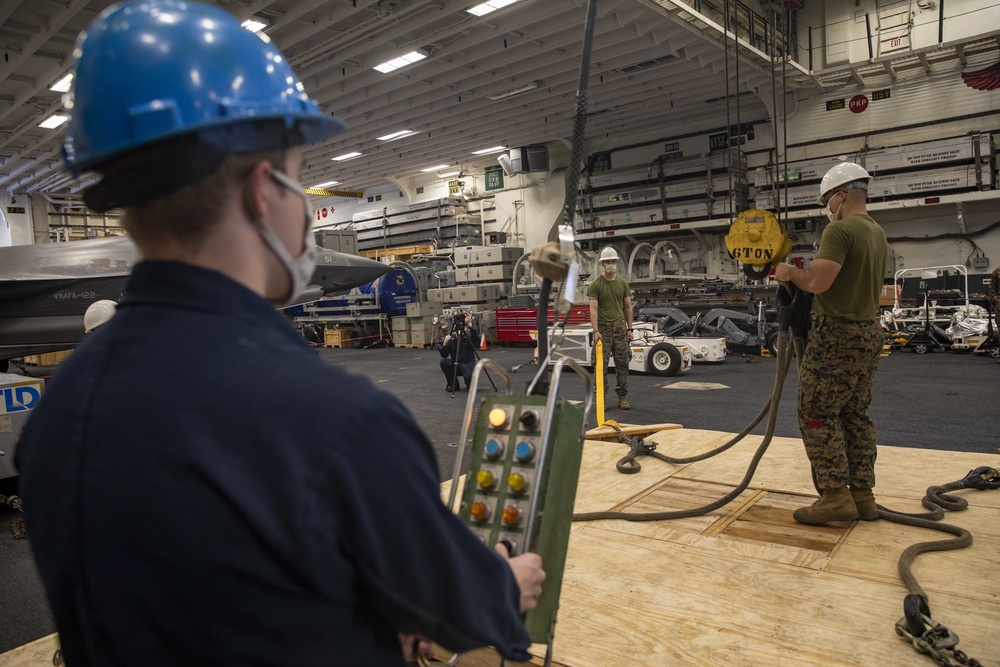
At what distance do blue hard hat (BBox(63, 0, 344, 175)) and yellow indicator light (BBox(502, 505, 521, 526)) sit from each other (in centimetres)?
94

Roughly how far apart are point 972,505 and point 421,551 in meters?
3.81

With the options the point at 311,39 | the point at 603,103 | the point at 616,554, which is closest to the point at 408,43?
the point at 311,39

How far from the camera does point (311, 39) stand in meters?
11.6

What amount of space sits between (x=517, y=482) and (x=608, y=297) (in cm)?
713

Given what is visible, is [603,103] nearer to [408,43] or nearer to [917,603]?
[408,43]

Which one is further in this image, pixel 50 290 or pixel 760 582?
pixel 50 290

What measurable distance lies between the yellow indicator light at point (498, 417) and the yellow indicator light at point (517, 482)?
0.47ft

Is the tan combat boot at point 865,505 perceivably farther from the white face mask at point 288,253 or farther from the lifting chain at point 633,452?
the white face mask at point 288,253

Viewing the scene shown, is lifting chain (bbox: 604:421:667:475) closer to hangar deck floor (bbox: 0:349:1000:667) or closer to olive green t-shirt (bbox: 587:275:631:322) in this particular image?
hangar deck floor (bbox: 0:349:1000:667)

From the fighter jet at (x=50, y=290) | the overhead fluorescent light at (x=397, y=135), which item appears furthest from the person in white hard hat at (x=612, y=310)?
the overhead fluorescent light at (x=397, y=135)

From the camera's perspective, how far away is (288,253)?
3.16 feet

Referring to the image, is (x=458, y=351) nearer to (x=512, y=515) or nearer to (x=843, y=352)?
(x=843, y=352)

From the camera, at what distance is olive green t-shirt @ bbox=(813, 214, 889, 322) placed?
329 centimetres

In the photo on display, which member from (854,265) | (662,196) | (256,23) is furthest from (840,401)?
(662,196)
